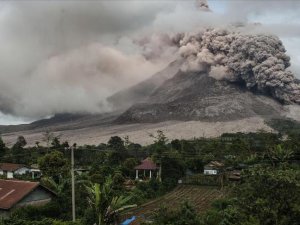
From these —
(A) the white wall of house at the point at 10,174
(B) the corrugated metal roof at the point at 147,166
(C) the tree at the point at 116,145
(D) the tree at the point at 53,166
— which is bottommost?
(A) the white wall of house at the point at 10,174

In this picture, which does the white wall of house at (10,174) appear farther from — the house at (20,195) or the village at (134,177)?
the house at (20,195)

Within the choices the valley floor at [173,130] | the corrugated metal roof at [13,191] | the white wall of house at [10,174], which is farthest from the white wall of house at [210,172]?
the valley floor at [173,130]

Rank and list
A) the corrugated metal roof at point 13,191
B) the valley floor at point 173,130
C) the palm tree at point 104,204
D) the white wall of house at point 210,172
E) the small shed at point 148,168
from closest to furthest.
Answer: the palm tree at point 104,204 < the corrugated metal roof at point 13,191 < the white wall of house at point 210,172 < the small shed at point 148,168 < the valley floor at point 173,130

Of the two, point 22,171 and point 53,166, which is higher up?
point 53,166

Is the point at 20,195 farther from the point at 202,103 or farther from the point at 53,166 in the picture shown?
the point at 202,103

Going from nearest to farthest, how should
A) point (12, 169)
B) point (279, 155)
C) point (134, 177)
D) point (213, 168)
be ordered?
point (279, 155)
point (213, 168)
point (134, 177)
point (12, 169)

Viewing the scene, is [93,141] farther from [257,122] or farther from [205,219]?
[205,219]

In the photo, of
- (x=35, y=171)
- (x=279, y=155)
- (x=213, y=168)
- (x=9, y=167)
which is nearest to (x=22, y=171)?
(x=9, y=167)
